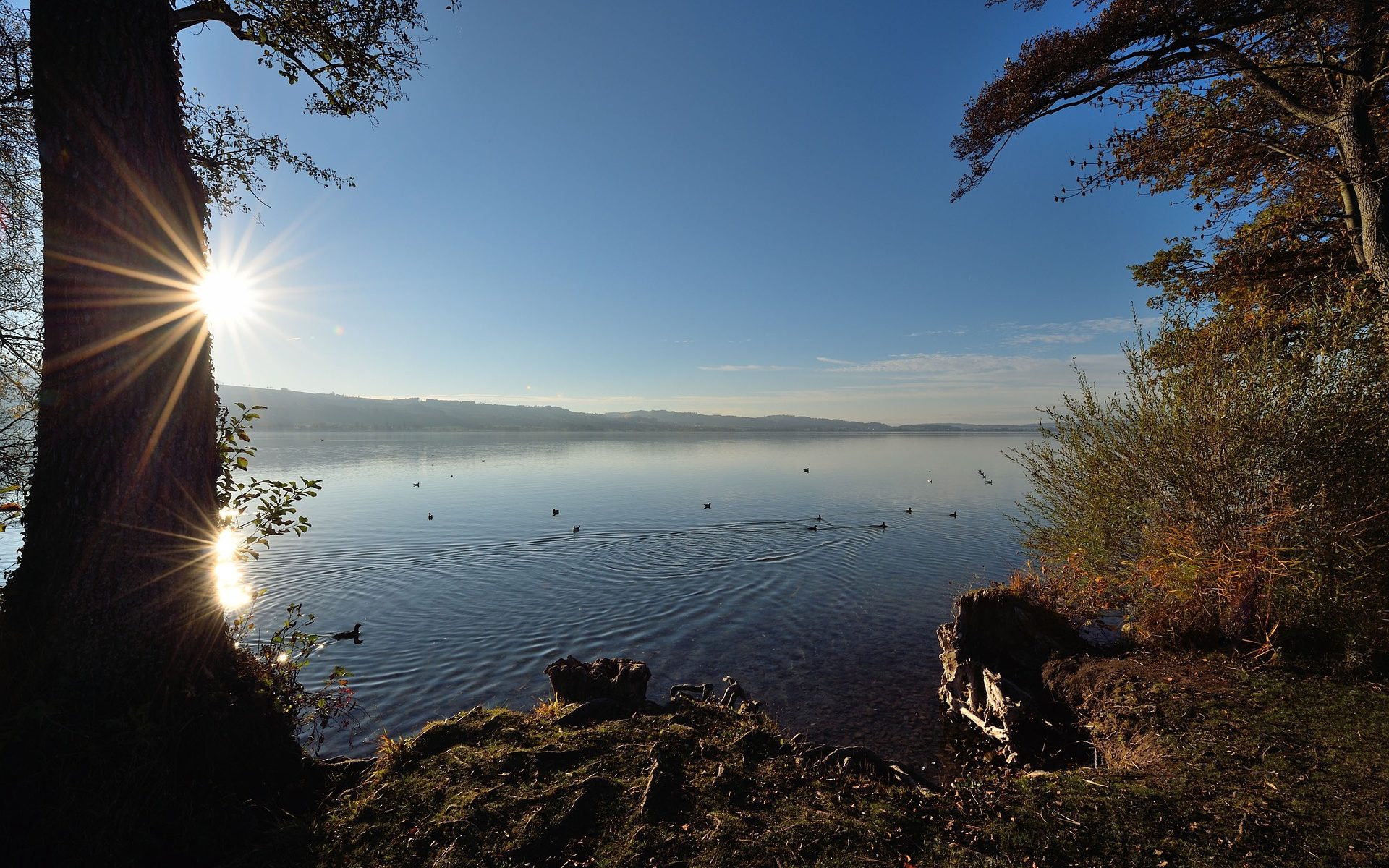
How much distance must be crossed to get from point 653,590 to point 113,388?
18.4 m

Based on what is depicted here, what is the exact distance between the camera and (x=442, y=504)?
43.1m

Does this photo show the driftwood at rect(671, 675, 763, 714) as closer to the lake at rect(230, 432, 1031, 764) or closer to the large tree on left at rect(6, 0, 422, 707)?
the lake at rect(230, 432, 1031, 764)

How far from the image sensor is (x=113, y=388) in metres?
5.05

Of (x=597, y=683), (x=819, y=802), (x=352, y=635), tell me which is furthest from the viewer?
(x=352, y=635)

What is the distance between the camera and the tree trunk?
15.8 ft

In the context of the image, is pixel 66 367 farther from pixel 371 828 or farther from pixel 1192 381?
pixel 1192 381

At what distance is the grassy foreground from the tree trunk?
252 centimetres

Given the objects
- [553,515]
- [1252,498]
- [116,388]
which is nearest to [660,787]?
[116,388]

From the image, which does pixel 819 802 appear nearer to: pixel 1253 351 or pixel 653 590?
pixel 1253 351

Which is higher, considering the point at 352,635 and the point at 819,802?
the point at 819,802

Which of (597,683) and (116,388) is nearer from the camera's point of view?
(116,388)

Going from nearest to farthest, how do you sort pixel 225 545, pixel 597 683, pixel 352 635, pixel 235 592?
pixel 225 545
pixel 597 683
pixel 352 635
pixel 235 592

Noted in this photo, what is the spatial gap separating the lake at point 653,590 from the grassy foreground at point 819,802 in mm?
4857

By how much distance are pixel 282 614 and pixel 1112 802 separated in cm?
2191
